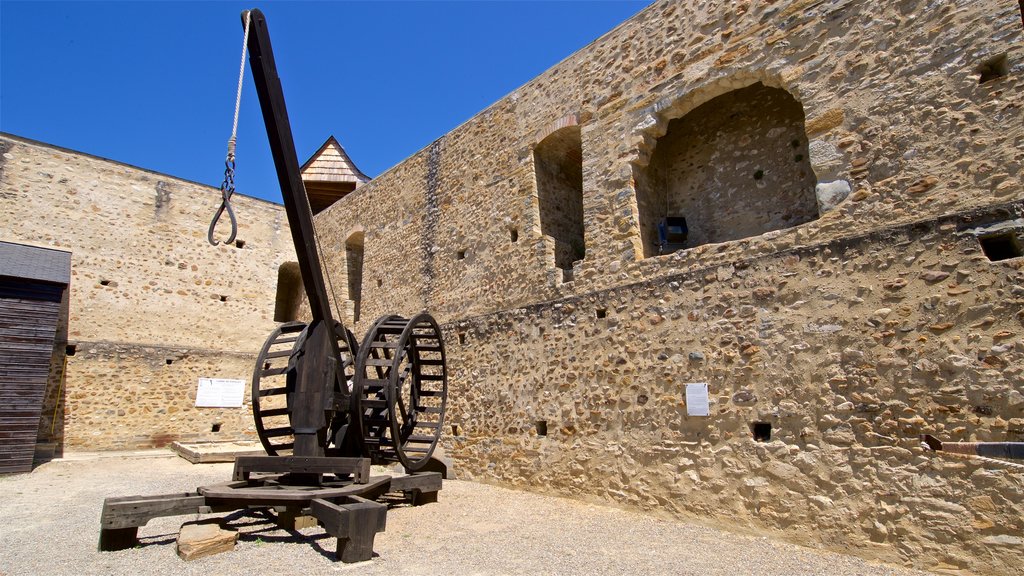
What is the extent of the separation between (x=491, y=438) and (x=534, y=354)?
1383 millimetres

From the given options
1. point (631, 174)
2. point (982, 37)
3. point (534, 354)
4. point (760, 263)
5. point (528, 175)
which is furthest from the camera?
point (528, 175)

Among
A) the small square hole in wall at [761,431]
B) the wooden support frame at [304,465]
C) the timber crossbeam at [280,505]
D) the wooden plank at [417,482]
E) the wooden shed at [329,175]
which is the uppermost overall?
the wooden shed at [329,175]

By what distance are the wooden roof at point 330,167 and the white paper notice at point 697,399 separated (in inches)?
Result: 588

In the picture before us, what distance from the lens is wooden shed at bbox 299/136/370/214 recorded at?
18.0 meters

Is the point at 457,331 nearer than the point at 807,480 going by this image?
No

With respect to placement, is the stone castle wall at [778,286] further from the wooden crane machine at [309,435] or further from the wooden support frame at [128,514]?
the wooden support frame at [128,514]

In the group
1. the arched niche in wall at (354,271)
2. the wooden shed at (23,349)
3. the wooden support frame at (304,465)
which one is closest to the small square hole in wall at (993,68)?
the wooden support frame at (304,465)

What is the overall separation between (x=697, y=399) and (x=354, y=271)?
8.78 metres

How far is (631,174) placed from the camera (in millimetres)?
6645

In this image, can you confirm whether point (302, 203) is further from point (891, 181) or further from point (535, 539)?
point (891, 181)

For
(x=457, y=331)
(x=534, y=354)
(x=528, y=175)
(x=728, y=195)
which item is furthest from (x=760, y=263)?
(x=457, y=331)

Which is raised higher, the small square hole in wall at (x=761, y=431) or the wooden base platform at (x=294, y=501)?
the small square hole in wall at (x=761, y=431)

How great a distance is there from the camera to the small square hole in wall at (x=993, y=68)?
14.3ft

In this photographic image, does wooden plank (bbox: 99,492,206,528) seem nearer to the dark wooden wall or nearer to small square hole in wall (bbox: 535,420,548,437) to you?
small square hole in wall (bbox: 535,420,548,437)
